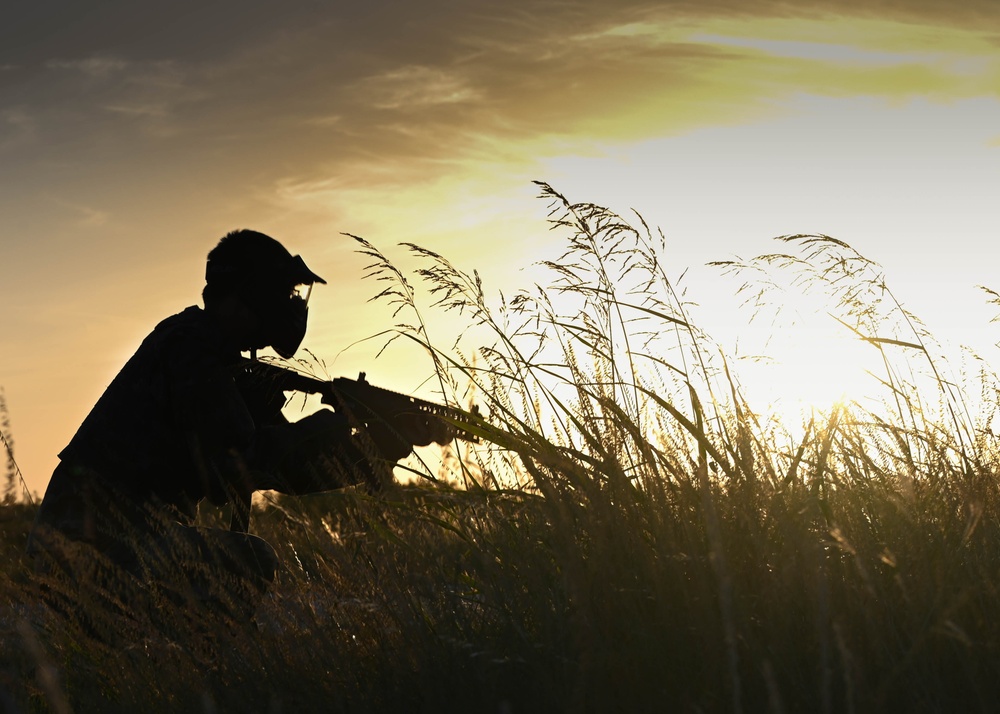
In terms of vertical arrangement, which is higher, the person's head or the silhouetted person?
the person's head

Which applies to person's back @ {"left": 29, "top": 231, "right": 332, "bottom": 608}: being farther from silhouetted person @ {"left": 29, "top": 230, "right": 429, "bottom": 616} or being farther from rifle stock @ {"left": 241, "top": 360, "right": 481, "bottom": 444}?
rifle stock @ {"left": 241, "top": 360, "right": 481, "bottom": 444}

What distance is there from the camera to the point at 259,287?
380cm

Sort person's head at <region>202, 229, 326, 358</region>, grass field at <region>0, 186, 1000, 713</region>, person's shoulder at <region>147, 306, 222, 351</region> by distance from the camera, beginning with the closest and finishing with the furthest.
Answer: grass field at <region>0, 186, 1000, 713</region>, person's shoulder at <region>147, 306, 222, 351</region>, person's head at <region>202, 229, 326, 358</region>

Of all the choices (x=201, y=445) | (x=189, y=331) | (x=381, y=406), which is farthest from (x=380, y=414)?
(x=189, y=331)

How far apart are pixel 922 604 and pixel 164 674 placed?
6.69 feet

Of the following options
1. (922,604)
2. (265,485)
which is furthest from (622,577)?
(265,485)

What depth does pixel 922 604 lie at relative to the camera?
232 centimetres

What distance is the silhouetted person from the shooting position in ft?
11.3

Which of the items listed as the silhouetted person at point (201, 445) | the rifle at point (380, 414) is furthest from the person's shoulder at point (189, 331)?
the rifle at point (380, 414)

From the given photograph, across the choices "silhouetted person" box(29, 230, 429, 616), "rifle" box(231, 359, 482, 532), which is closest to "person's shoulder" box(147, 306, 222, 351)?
"silhouetted person" box(29, 230, 429, 616)

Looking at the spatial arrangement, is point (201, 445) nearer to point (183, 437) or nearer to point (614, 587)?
point (183, 437)

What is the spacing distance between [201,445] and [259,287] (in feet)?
2.20

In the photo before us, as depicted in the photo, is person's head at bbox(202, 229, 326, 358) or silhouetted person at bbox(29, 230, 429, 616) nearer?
silhouetted person at bbox(29, 230, 429, 616)

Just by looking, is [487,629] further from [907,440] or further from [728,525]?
[907,440]
